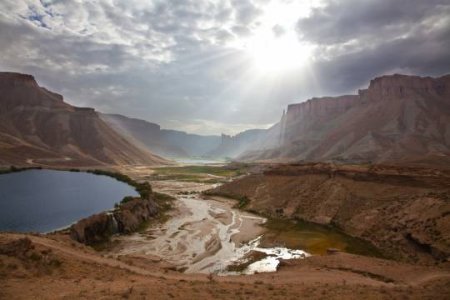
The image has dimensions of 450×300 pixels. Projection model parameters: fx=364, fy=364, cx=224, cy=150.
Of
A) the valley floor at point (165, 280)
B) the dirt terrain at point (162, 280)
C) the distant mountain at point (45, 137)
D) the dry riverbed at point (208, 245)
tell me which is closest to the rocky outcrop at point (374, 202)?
the dry riverbed at point (208, 245)

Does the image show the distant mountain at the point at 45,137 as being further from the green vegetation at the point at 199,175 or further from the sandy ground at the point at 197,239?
the sandy ground at the point at 197,239

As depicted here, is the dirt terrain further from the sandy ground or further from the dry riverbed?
the sandy ground

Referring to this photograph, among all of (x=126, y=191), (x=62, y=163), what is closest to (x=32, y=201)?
(x=126, y=191)

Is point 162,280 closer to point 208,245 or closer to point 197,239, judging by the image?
point 208,245

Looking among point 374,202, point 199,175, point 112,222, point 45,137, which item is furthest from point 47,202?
point 45,137

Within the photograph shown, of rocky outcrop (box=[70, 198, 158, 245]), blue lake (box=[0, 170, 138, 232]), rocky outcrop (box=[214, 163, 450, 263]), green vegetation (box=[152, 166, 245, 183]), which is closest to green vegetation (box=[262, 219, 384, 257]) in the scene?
rocky outcrop (box=[214, 163, 450, 263])

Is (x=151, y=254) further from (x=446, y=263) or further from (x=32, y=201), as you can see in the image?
(x=32, y=201)
